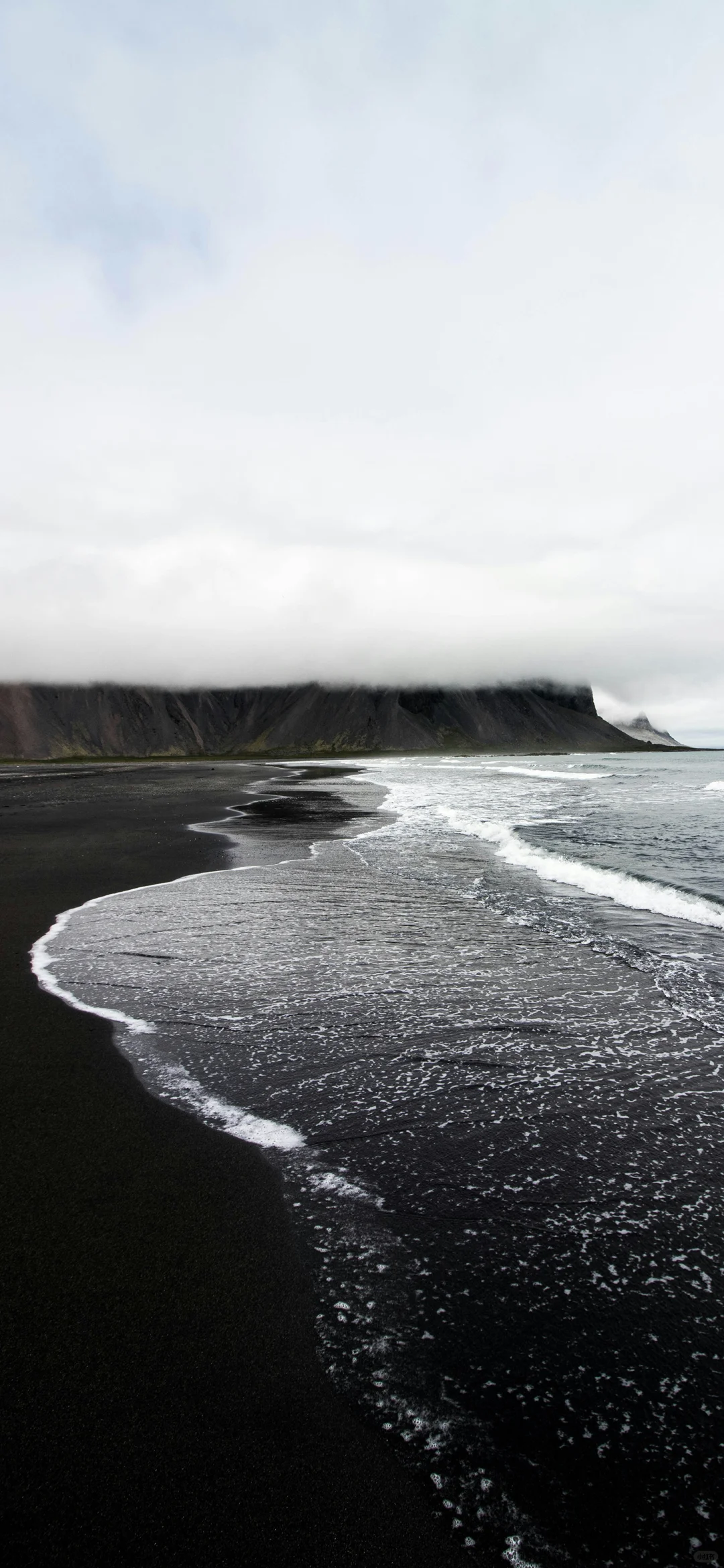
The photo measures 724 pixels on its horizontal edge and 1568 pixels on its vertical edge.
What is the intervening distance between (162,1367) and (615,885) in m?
14.1

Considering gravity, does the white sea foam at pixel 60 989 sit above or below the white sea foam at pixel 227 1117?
below

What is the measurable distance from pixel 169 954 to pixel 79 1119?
4.87 meters

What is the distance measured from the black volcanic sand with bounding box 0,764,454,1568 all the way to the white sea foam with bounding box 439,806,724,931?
10.7 metres

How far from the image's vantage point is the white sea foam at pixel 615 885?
1367cm

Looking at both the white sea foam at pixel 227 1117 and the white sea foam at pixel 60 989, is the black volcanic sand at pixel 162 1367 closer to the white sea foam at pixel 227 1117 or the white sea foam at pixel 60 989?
the white sea foam at pixel 227 1117

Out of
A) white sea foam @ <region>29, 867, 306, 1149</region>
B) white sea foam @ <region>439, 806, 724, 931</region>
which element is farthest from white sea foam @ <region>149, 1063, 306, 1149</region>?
white sea foam @ <region>439, 806, 724, 931</region>

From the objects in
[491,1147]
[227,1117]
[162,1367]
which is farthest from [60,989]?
[162,1367]

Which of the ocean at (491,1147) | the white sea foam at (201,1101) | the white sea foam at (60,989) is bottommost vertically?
the white sea foam at (60,989)

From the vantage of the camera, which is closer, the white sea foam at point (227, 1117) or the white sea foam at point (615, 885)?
the white sea foam at point (227, 1117)

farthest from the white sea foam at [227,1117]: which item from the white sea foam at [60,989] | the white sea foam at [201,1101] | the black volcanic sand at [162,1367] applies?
the white sea foam at [60,989]

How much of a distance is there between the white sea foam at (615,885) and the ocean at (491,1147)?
0.21 metres

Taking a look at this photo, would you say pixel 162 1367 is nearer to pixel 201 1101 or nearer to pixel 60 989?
pixel 201 1101

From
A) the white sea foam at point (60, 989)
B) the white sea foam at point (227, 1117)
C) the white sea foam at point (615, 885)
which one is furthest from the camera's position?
the white sea foam at point (615, 885)

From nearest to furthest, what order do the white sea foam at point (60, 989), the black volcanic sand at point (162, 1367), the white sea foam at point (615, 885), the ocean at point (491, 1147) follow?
1. the black volcanic sand at point (162, 1367)
2. the ocean at point (491, 1147)
3. the white sea foam at point (60, 989)
4. the white sea foam at point (615, 885)
